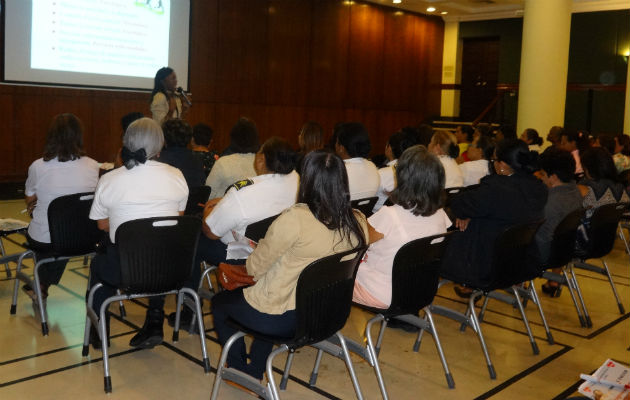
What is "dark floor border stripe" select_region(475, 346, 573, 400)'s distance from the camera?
3.08m

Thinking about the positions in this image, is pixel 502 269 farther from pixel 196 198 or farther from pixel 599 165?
pixel 599 165

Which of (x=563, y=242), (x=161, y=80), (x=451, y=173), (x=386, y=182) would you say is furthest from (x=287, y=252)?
(x=161, y=80)

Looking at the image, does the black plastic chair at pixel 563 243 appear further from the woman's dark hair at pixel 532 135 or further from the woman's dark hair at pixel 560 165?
the woman's dark hair at pixel 532 135

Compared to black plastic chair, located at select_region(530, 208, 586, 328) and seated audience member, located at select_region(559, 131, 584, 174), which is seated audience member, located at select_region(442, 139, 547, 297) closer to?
black plastic chair, located at select_region(530, 208, 586, 328)

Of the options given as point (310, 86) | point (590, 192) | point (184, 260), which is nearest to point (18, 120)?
point (310, 86)

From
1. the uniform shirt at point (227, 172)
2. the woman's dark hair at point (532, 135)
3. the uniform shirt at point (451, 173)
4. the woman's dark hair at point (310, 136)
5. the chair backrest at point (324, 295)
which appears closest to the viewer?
the chair backrest at point (324, 295)

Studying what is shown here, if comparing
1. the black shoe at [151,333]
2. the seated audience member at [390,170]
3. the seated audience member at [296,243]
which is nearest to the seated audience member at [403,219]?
the seated audience member at [296,243]

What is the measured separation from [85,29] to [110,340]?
6.32m

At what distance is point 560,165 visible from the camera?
4281mm

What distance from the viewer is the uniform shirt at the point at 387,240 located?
2959mm

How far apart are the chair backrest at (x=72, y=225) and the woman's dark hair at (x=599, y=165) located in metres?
3.81

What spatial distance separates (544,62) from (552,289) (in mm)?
5452

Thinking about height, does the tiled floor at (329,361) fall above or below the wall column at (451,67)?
below

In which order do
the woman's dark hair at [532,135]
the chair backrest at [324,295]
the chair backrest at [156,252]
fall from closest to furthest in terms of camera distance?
the chair backrest at [324,295], the chair backrest at [156,252], the woman's dark hair at [532,135]
